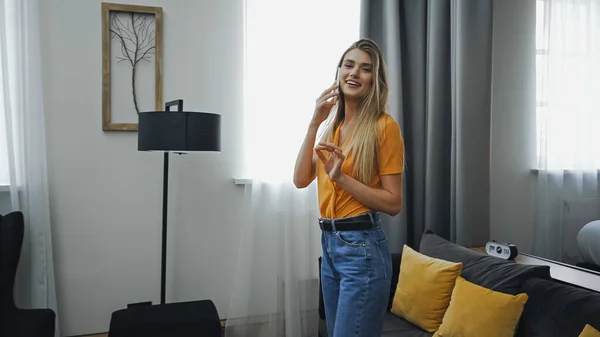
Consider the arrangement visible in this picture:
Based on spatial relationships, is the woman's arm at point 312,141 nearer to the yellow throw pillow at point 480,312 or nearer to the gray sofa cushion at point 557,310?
the yellow throw pillow at point 480,312

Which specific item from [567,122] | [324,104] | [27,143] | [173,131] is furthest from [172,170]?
[567,122]

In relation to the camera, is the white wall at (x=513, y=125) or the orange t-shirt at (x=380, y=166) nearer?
the orange t-shirt at (x=380, y=166)

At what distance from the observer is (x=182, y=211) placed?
9.19 ft

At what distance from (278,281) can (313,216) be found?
429 millimetres

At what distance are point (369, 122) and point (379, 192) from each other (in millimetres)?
210

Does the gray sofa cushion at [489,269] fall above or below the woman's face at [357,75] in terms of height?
below

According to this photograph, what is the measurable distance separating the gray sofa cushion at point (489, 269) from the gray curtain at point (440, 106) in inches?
19.0

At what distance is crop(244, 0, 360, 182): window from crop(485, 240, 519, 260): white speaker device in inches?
45.0

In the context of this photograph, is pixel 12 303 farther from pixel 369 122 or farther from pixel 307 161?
pixel 369 122

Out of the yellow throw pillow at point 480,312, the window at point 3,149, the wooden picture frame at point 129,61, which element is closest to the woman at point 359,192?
the yellow throw pillow at point 480,312

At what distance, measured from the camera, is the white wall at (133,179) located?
2607mm

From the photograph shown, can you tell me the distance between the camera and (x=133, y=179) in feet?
8.93

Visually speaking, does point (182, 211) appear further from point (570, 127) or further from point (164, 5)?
point (570, 127)

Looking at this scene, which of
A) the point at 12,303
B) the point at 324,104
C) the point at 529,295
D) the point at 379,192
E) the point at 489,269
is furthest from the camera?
the point at 12,303
